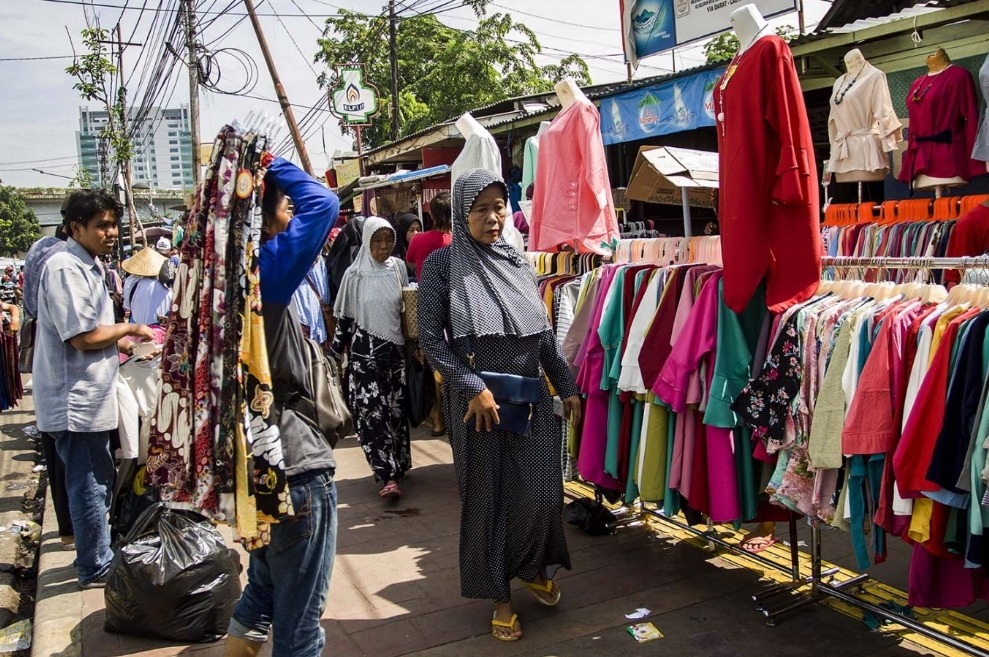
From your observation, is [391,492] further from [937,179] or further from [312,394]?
[937,179]

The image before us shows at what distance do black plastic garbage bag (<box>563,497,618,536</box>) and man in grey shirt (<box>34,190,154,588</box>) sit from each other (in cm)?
256

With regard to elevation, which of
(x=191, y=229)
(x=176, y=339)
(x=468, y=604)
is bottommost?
(x=468, y=604)

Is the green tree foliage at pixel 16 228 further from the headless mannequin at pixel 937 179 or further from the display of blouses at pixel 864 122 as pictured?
the headless mannequin at pixel 937 179

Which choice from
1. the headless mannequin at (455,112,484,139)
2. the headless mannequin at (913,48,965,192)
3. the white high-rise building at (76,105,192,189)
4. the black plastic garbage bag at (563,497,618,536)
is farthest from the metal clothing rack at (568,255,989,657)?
the white high-rise building at (76,105,192,189)

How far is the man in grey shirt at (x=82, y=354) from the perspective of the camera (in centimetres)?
395

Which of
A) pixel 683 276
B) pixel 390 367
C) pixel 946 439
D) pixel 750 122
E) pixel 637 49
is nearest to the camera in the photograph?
pixel 946 439

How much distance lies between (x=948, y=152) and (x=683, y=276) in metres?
3.56

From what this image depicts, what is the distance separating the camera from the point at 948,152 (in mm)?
6078

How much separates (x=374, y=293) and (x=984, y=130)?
4.40m

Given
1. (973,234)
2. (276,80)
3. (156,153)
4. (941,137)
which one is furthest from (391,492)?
(156,153)

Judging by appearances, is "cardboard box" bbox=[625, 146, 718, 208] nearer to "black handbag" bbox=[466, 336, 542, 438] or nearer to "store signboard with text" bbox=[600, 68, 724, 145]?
"black handbag" bbox=[466, 336, 542, 438]

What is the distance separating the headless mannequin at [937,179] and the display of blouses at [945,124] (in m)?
0.03

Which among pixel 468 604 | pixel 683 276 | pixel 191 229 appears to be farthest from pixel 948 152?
pixel 191 229

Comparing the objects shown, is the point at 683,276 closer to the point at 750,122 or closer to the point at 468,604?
the point at 750,122
